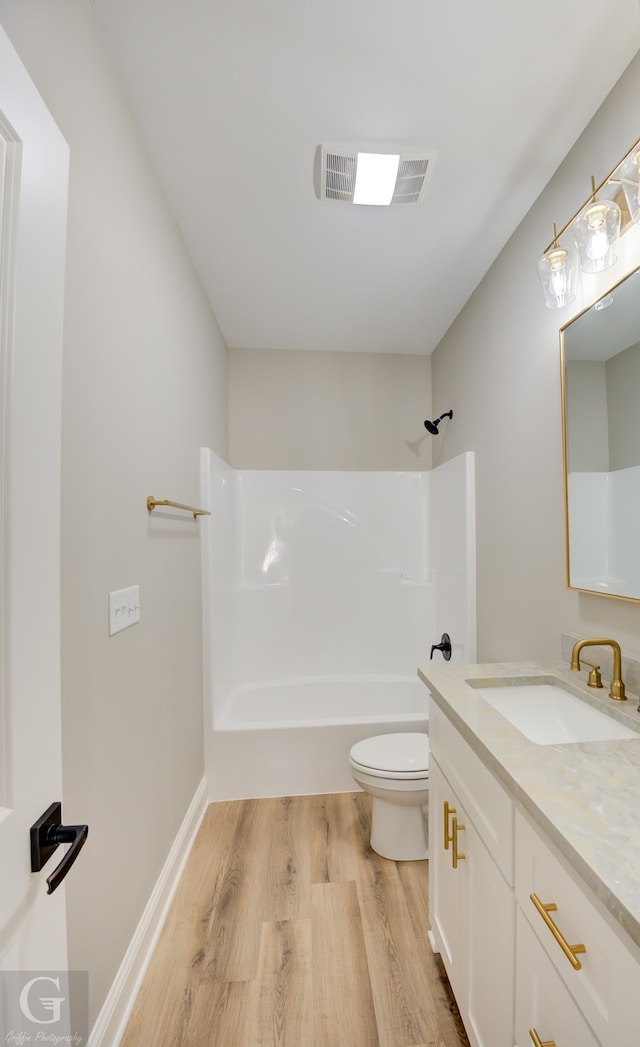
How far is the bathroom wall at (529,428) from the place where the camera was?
1.33 m

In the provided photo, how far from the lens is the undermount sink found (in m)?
1.16

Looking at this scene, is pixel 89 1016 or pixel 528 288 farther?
pixel 528 288

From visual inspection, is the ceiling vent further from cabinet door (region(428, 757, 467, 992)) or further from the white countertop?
cabinet door (region(428, 757, 467, 992))

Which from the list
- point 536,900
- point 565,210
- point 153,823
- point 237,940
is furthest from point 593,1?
point 237,940

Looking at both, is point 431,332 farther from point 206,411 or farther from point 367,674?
point 367,674

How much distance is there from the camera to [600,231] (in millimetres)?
1218

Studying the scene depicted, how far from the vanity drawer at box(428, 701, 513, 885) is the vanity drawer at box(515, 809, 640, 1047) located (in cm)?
6

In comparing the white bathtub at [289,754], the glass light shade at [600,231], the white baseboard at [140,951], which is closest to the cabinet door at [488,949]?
the white baseboard at [140,951]

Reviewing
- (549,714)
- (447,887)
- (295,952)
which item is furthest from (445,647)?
(295,952)

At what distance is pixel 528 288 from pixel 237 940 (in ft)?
8.26

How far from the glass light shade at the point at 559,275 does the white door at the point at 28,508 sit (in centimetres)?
133

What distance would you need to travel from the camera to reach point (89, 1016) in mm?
1063

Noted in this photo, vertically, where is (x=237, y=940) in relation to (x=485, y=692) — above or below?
below

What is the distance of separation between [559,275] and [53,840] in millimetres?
1782
